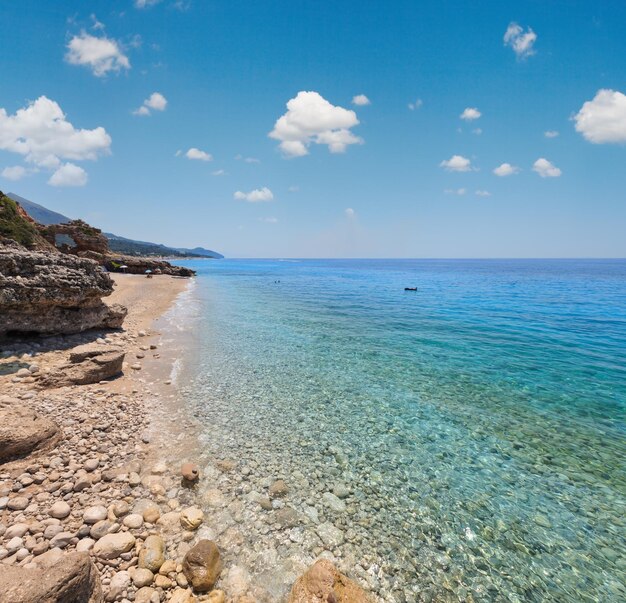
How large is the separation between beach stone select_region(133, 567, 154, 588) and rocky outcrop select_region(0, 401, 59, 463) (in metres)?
4.26

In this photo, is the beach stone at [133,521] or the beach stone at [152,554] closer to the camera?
the beach stone at [152,554]

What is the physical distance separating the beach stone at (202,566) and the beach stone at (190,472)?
6.68ft

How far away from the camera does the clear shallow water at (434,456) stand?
19.3ft

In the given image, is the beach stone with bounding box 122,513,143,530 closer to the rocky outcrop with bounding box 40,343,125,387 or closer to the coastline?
the coastline

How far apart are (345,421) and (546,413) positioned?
786cm

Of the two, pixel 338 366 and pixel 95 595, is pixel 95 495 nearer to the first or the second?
pixel 95 595

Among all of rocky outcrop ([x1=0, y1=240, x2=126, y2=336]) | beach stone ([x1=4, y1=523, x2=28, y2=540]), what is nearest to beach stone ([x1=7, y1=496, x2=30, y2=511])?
beach stone ([x1=4, y1=523, x2=28, y2=540])

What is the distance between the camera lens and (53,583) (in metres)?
3.84

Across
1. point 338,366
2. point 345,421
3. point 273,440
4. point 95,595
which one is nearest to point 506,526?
point 345,421

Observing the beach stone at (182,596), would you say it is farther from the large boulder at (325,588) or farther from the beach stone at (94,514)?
the beach stone at (94,514)

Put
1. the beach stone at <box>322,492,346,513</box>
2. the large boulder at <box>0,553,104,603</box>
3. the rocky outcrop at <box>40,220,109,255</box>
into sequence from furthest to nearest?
the rocky outcrop at <box>40,220,109,255</box> → the beach stone at <box>322,492,346,513</box> → the large boulder at <box>0,553,104,603</box>

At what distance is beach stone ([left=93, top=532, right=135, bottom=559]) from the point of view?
5.29 meters

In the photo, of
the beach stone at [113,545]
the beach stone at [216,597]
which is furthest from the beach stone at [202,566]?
the beach stone at [113,545]

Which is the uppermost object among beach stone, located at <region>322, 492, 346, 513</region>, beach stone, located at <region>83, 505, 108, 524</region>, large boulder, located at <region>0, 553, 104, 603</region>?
large boulder, located at <region>0, 553, 104, 603</region>
